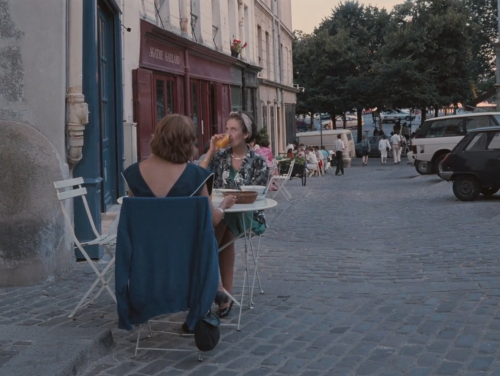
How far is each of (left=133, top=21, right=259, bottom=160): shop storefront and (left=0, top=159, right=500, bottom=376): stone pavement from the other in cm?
501

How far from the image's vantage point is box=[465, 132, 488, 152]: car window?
50.9ft

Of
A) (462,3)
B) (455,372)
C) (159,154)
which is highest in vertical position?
(462,3)

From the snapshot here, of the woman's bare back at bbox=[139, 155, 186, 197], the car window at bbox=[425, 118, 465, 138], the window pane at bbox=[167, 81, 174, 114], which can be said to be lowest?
the woman's bare back at bbox=[139, 155, 186, 197]

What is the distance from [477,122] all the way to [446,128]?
0.94m

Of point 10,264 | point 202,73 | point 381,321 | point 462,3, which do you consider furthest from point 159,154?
point 462,3

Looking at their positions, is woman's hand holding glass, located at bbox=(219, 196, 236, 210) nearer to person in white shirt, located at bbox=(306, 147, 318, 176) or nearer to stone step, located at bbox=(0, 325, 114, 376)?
stone step, located at bbox=(0, 325, 114, 376)

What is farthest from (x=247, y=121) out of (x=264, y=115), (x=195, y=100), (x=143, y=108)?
(x=264, y=115)

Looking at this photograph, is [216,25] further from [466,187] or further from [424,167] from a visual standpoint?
[466,187]

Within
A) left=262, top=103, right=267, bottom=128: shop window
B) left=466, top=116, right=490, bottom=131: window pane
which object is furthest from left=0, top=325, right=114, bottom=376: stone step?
left=262, top=103, right=267, bottom=128: shop window

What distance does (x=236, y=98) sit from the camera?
28.2 meters

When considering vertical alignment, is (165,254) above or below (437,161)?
below

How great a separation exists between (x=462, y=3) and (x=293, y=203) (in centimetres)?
3333

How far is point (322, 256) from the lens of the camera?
367 inches

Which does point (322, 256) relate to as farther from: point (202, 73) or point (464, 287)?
point (202, 73)
